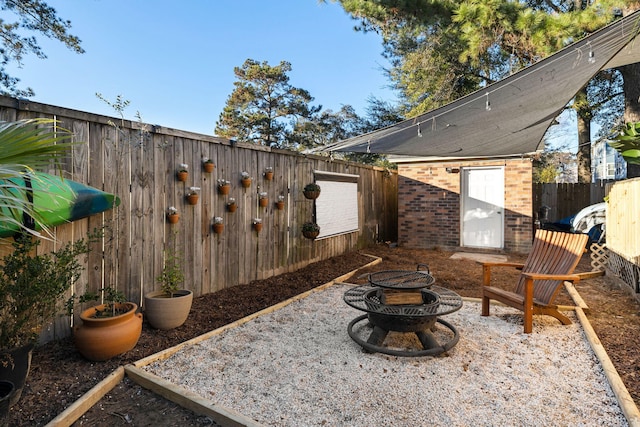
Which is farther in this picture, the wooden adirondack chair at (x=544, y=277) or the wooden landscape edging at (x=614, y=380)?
the wooden adirondack chair at (x=544, y=277)

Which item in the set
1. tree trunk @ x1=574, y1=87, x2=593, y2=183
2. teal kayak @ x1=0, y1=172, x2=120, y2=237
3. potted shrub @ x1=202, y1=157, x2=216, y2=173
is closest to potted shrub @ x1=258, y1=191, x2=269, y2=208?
potted shrub @ x1=202, y1=157, x2=216, y2=173

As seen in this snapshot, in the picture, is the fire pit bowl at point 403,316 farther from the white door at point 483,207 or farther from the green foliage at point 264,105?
the green foliage at point 264,105

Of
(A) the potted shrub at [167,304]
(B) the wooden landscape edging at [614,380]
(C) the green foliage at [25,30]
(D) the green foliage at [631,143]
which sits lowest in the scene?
(B) the wooden landscape edging at [614,380]

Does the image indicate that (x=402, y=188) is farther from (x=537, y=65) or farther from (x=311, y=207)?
(x=537, y=65)

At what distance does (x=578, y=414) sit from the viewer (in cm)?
194

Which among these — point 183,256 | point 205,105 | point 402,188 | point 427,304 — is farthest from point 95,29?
point 205,105

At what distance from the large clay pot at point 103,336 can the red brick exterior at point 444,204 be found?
685cm

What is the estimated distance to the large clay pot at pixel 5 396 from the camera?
5.72 ft

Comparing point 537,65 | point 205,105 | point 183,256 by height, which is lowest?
point 183,256

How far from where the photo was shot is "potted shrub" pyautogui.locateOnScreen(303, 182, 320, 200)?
18.5 feet

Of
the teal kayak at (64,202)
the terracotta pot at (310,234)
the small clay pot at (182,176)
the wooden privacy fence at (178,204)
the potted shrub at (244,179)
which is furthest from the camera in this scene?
the terracotta pot at (310,234)

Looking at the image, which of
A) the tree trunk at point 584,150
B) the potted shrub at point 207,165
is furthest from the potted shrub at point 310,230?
the tree trunk at point 584,150

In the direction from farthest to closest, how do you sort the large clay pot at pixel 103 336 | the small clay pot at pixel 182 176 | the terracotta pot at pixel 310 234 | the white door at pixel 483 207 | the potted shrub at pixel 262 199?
the white door at pixel 483 207
the terracotta pot at pixel 310 234
the potted shrub at pixel 262 199
the small clay pot at pixel 182 176
the large clay pot at pixel 103 336

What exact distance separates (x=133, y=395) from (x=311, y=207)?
13.5 ft
